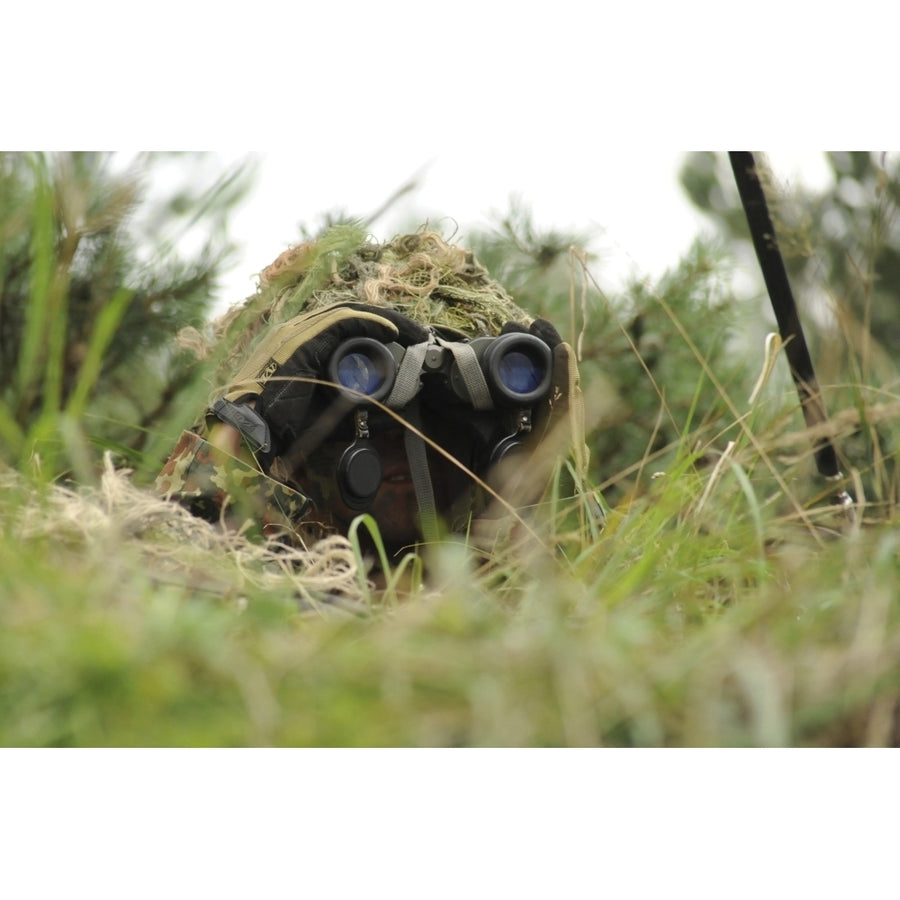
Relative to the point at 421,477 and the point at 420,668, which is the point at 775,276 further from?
the point at 420,668

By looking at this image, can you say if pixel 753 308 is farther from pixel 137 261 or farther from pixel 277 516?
pixel 277 516

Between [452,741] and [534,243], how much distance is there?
2300 mm

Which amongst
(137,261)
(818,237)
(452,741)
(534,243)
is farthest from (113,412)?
(452,741)

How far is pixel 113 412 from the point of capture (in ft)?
9.23

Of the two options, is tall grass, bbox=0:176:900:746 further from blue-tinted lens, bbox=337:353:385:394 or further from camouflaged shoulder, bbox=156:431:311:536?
blue-tinted lens, bbox=337:353:385:394

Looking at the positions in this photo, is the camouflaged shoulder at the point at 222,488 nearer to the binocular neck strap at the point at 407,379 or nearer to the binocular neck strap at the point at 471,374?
the binocular neck strap at the point at 407,379

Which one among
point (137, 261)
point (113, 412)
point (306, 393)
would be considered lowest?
point (113, 412)

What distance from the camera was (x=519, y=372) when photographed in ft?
5.60

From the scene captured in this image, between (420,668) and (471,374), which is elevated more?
(471,374)

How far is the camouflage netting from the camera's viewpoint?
1.97 meters

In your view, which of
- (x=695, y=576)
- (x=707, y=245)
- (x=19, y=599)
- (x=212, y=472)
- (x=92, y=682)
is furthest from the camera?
(x=707, y=245)

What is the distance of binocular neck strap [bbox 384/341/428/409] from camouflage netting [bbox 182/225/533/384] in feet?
0.94

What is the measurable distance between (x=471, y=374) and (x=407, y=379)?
0.10 meters

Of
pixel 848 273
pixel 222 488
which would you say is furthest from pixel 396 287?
pixel 848 273
